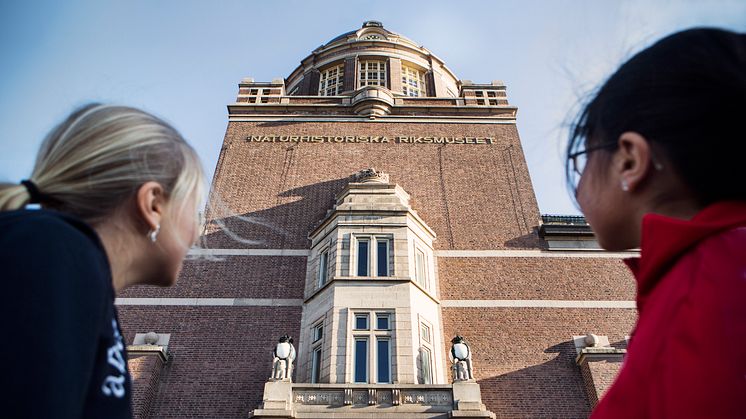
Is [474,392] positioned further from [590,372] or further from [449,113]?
[449,113]

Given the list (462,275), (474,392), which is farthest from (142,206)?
(462,275)

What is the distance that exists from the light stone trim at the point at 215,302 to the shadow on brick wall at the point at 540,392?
5.71m

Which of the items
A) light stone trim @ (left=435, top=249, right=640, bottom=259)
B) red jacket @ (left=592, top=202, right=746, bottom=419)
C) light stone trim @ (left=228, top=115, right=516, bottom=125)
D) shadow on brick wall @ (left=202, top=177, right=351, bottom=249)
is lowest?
red jacket @ (left=592, top=202, right=746, bottom=419)

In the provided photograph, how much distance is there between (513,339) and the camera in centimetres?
1409

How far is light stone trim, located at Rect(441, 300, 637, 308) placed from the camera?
1477 cm

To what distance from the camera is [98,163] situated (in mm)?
1577

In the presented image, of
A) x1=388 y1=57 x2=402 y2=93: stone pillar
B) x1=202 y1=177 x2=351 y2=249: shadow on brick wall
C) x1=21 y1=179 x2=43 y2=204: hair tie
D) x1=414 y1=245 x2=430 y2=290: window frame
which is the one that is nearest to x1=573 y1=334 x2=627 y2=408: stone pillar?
x1=414 y1=245 x2=430 y2=290: window frame

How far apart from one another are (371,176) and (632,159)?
1560 centimetres

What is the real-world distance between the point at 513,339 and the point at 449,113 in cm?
1001

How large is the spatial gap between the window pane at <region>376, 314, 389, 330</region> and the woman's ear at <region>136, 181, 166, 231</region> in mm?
11720

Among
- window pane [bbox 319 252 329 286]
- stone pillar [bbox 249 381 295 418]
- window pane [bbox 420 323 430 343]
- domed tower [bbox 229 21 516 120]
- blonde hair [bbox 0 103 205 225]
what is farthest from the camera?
domed tower [bbox 229 21 516 120]

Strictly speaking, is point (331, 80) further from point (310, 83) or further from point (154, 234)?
point (154, 234)

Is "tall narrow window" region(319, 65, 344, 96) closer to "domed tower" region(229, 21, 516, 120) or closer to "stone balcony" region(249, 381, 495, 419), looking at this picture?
"domed tower" region(229, 21, 516, 120)

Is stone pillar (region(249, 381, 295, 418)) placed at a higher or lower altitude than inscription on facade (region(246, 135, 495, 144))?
lower
